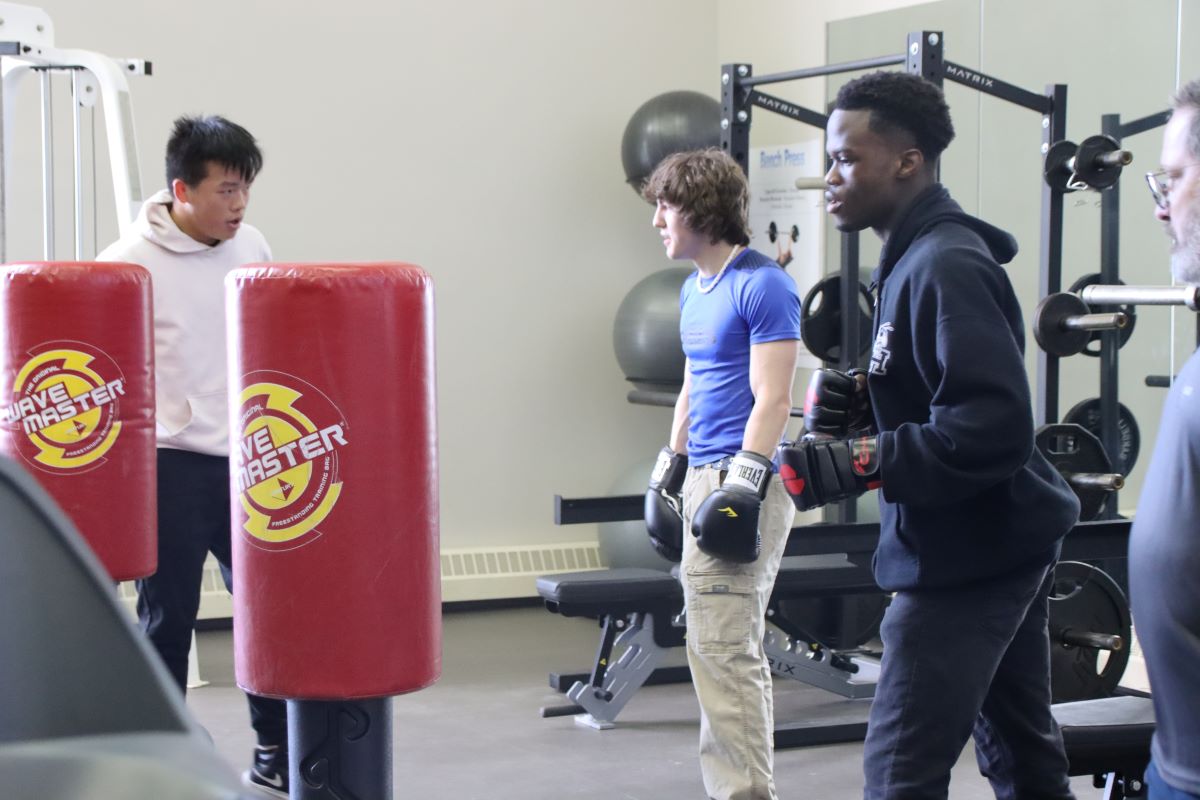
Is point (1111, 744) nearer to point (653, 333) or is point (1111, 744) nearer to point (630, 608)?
point (630, 608)

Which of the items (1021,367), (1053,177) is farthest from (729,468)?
(1053,177)

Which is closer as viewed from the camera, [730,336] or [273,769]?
[730,336]

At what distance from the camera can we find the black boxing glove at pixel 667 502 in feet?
11.0

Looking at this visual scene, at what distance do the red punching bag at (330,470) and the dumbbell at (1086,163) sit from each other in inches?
106

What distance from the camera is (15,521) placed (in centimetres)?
112

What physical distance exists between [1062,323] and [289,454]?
2.77 metres

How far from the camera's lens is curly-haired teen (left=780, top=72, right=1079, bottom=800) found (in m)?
2.00

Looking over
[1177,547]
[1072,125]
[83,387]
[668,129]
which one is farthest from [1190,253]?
[668,129]

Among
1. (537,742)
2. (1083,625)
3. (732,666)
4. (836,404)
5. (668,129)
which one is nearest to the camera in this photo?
(836,404)

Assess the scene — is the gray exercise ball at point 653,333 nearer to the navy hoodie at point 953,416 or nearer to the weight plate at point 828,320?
the weight plate at point 828,320

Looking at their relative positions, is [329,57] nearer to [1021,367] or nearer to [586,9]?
[586,9]

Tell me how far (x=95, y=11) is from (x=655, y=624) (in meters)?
3.28

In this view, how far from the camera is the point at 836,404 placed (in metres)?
2.31

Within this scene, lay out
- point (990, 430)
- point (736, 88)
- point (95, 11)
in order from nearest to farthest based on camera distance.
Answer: point (990, 430)
point (736, 88)
point (95, 11)
